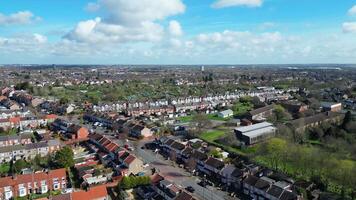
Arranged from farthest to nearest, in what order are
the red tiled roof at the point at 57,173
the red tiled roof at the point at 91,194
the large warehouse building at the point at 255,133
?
the large warehouse building at the point at 255,133 < the red tiled roof at the point at 57,173 < the red tiled roof at the point at 91,194

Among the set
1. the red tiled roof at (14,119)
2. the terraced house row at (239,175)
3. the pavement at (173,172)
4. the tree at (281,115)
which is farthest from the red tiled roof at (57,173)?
the tree at (281,115)

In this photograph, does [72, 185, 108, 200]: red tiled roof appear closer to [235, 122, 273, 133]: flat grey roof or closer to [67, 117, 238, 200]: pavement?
[67, 117, 238, 200]: pavement

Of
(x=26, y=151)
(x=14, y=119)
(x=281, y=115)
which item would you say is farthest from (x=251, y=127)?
(x=14, y=119)

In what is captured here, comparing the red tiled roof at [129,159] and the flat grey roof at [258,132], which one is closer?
the red tiled roof at [129,159]

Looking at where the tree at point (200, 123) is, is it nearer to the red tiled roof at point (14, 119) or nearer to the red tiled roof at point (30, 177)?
the red tiled roof at point (30, 177)

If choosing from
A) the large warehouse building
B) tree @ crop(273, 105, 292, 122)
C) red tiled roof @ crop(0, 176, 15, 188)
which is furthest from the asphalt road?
tree @ crop(273, 105, 292, 122)

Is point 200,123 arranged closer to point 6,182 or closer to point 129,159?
point 129,159

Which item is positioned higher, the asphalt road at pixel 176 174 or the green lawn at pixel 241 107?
the green lawn at pixel 241 107

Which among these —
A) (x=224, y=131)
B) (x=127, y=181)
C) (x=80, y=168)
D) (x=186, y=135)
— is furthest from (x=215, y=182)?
(x=224, y=131)

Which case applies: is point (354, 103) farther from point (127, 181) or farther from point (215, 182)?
point (127, 181)
